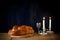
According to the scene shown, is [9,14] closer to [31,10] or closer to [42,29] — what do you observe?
[31,10]

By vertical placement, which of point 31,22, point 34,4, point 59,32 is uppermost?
point 34,4

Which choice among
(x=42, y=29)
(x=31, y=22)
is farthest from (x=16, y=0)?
(x=42, y=29)

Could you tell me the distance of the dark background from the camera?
203 cm

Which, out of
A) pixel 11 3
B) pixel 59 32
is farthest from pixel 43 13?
pixel 11 3

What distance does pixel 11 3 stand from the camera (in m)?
2.04

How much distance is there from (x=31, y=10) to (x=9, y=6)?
0.31 meters

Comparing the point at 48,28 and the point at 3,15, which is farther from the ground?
the point at 3,15

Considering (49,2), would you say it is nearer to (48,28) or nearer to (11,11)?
(48,28)

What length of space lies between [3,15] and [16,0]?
0.90 feet

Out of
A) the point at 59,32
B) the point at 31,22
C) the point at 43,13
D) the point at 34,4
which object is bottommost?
the point at 59,32

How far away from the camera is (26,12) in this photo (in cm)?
204

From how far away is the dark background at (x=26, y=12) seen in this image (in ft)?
6.66

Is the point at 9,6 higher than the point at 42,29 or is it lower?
higher

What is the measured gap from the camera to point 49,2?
203 centimetres
